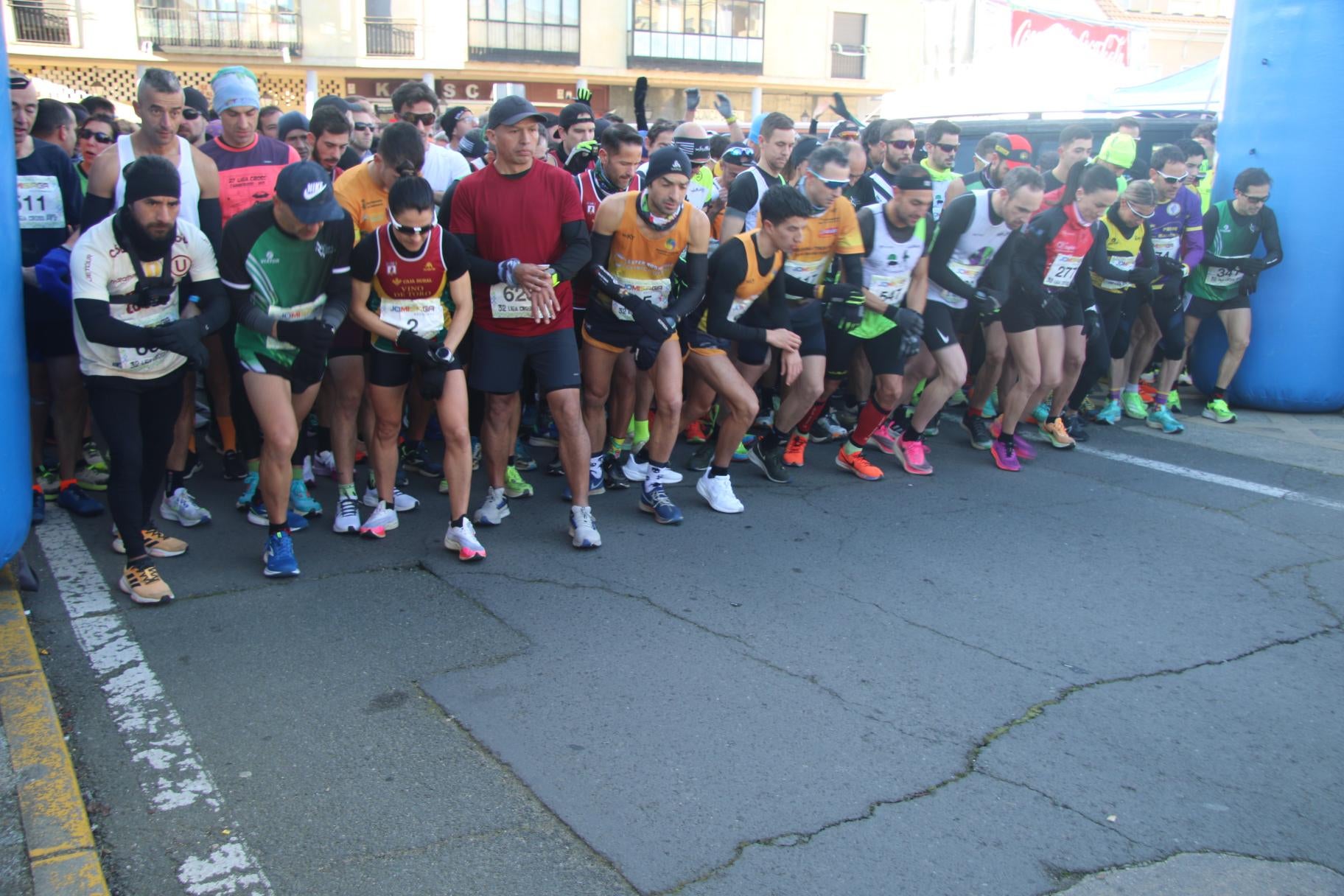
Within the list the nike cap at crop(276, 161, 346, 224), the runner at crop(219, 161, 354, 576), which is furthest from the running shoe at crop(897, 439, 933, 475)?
the nike cap at crop(276, 161, 346, 224)

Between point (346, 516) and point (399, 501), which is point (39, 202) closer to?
point (346, 516)

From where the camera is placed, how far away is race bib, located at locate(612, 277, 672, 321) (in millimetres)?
5922

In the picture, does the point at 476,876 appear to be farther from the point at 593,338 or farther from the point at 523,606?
the point at 593,338

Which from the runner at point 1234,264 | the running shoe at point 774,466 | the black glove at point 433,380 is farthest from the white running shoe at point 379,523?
the runner at point 1234,264

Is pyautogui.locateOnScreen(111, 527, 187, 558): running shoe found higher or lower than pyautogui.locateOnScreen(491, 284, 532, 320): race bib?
lower

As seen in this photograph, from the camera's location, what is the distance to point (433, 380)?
17.0 ft

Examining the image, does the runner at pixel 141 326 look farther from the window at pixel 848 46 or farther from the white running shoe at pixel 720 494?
the window at pixel 848 46

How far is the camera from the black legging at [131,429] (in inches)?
185

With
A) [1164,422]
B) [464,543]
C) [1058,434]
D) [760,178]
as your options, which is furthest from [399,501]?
[1164,422]

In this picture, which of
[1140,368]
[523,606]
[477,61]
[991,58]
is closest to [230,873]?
[523,606]

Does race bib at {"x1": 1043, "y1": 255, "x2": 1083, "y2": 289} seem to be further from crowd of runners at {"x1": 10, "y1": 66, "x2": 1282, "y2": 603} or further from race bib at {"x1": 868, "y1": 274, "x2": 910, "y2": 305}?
race bib at {"x1": 868, "y1": 274, "x2": 910, "y2": 305}

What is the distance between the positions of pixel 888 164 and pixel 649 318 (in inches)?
138

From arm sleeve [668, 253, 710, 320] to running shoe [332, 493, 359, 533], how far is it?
74.9 inches

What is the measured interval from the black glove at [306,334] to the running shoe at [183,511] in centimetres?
129
